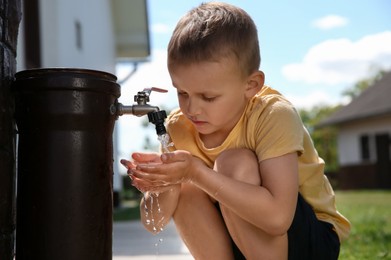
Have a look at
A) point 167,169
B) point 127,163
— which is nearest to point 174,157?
point 167,169

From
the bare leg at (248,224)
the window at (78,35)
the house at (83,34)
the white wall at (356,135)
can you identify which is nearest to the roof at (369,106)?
the white wall at (356,135)

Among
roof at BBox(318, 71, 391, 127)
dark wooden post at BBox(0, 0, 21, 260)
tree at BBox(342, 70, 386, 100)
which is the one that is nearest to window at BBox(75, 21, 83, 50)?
dark wooden post at BBox(0, 0, 21, 260)

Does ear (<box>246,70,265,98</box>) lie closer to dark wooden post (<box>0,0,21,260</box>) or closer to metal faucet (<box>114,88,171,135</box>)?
metal faucet (<box>114,88,171,135</box>)

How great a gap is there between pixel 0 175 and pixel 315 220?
103 cm

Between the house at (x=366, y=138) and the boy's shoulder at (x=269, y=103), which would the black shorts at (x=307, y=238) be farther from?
the house at (x=366, y=138)

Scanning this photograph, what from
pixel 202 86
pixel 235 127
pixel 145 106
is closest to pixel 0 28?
pixel 145 106

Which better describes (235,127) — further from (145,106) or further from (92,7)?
(92,7)

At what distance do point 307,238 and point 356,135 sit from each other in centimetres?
2173

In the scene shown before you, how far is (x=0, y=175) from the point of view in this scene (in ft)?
5.50

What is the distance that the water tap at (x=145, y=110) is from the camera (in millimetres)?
1837

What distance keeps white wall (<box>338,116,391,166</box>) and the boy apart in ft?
65.2

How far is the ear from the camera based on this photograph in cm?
199

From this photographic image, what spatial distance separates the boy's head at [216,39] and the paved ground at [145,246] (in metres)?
1.38

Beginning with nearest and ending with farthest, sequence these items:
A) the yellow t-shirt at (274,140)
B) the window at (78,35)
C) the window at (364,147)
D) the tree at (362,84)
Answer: the yellow t-shirt at (274,140) → the window at (78,35) → the window at (364,147) → the tree at (362,84)
